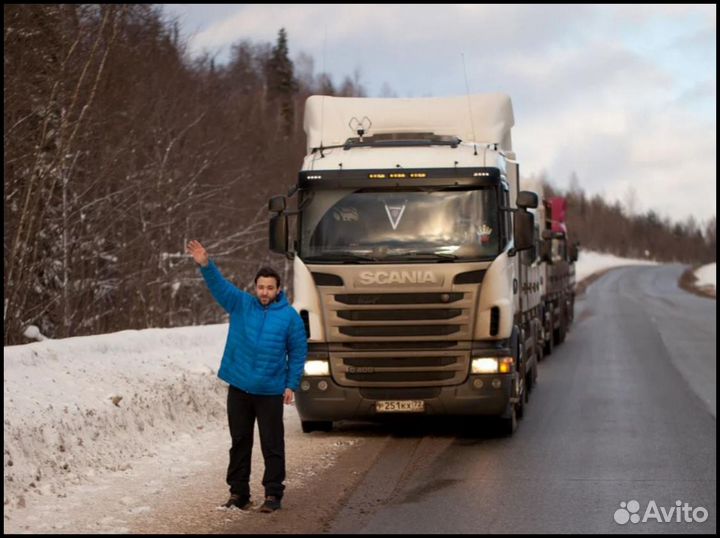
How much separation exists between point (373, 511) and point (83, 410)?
361 centimetres

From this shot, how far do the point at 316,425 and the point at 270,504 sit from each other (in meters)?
4.90

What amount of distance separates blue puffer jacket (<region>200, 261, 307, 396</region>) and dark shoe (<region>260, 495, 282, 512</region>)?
0.79 meters

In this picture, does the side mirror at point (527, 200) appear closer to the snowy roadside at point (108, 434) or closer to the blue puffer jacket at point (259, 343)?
the snowy roadside at point (108, 434)

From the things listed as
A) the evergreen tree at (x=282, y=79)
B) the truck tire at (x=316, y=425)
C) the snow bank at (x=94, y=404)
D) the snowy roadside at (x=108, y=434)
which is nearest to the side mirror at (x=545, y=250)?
the snow bank at (x=94, y=404)

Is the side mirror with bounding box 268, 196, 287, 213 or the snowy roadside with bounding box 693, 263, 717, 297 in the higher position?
the side mirror with bounding box 268, 196, 287, 213

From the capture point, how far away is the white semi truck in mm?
11977

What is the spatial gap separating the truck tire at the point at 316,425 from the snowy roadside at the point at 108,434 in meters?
0.17

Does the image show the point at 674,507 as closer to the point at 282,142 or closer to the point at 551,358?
the point at 551,358

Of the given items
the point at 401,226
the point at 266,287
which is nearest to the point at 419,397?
the point at 401,226

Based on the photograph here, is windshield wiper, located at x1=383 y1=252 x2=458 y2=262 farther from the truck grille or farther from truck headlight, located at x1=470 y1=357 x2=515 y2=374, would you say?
truck headlight, located at x1=470 y1=357 x2=515 y2=374

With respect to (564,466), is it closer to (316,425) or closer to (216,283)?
(316,425)

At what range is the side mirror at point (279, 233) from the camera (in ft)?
41.0

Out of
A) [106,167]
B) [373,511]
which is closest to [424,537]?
[373,511]

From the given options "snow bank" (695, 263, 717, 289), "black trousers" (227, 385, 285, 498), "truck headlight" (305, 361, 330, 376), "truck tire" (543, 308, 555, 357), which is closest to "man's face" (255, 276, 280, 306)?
"black trousers" (227, 385, 285, 498)
